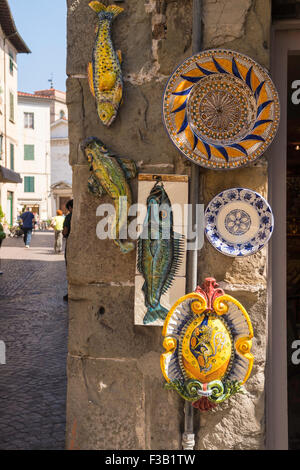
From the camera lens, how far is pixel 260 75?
100 inches

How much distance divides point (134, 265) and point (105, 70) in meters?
1.00

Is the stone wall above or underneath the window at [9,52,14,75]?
underneath

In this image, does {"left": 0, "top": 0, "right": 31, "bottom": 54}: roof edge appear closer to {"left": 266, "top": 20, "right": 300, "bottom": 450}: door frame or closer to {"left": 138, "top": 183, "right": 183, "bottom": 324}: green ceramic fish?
{"left": 266, "top": 20, "right": 300, "bottom": 450}: door frame

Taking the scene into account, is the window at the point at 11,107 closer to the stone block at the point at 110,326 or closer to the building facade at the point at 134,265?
the building facade at the point at 134,265

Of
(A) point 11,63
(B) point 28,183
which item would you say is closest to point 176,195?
(A) point 11,63

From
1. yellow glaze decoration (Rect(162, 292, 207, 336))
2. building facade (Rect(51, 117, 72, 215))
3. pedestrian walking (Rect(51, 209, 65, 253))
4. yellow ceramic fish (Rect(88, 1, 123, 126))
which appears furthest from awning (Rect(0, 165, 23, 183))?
building facade (Rect(51, 117, 72, 215))

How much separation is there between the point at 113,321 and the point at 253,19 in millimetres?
1686

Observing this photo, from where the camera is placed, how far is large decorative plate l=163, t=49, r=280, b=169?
2.55 meters

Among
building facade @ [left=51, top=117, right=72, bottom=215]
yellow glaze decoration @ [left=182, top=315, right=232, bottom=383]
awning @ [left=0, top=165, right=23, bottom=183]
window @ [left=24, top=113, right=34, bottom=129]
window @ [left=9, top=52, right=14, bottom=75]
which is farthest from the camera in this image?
building facade @ [left=51, top=117, right=72, bottom=215]

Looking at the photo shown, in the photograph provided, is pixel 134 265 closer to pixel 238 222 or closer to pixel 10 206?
pixel 238 222

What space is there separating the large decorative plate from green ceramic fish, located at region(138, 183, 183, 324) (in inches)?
11.5

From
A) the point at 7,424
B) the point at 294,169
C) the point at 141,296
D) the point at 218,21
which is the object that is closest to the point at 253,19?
the point at 218,21

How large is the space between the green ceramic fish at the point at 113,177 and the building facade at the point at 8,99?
22524mm
